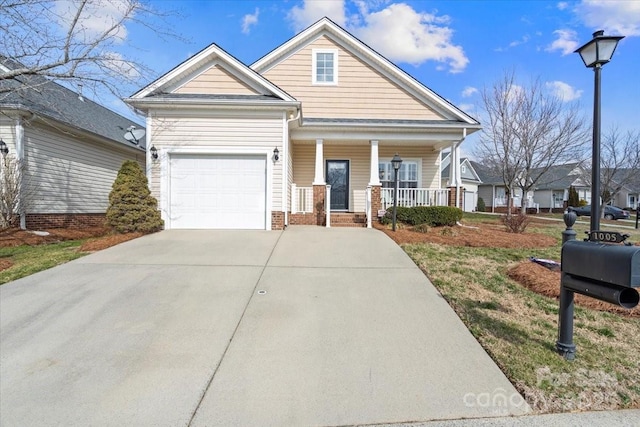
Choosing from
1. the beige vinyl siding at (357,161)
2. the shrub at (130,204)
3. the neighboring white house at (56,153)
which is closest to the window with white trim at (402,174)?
the beige vinyl siding at (357,161)

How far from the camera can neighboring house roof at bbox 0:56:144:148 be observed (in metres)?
8.31

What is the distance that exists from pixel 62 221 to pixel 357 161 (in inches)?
433

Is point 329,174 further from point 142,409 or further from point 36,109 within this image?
point 142,409

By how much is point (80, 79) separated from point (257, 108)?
13.6 ft

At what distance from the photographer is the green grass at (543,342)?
2750 mm

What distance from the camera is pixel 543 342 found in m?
3.53

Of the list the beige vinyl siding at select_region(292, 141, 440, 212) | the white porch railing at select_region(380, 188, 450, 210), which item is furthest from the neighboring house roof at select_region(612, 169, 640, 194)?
the white porch railing at select_region(380, 188, 450, 210)

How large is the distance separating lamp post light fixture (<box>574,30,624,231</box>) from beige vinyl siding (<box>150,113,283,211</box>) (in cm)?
724

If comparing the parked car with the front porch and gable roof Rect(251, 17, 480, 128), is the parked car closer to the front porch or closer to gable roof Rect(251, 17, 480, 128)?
gable roof Rect(251, 17, 480, 128)

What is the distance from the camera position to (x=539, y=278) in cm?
545

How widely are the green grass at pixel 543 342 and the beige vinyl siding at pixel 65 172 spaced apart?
12.3 metres

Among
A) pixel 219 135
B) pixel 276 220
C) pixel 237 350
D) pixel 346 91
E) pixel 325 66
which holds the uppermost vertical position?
pixel 325 66

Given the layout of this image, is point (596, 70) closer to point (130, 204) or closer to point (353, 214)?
point (353, 214)

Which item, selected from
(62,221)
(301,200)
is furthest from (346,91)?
(62,221)
